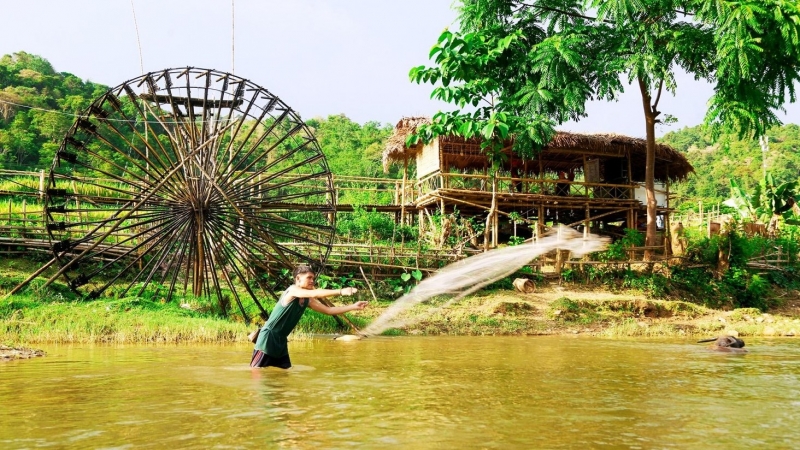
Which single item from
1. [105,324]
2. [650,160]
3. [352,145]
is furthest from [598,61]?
[352,145]

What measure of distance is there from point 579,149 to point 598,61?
14.8ft

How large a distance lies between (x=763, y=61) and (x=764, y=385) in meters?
16.0

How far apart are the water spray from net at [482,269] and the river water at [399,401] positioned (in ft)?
27.7

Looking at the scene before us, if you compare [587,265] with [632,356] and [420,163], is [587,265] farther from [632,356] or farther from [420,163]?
[632,356]

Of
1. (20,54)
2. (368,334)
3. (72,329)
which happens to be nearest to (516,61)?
(368,334)

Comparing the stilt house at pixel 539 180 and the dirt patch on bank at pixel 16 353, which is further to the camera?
the stilt house at pixel 539 180

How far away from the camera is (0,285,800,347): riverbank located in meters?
13.6

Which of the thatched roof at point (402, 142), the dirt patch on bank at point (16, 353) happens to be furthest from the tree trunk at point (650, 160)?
the dirt patch on bank at point (16, 353)

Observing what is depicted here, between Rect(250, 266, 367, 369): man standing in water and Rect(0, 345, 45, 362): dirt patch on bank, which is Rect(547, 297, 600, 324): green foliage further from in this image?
Rect(0, 345, 45, 362): dirt patch on bank

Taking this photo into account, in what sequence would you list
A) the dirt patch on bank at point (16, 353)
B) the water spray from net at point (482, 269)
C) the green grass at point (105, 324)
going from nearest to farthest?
the dirt patch on bank at point (16, 353) < the green grass at point (105, 324) < the water spray from net at point (482, 269)

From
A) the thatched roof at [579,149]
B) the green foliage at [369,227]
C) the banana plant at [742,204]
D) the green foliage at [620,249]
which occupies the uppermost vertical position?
the thatched roof at [579,149]

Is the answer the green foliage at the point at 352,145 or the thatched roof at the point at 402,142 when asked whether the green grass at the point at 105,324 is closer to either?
the thatched roof at the point at 402,142

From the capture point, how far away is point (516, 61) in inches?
853

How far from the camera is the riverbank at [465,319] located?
1363 centimetres
